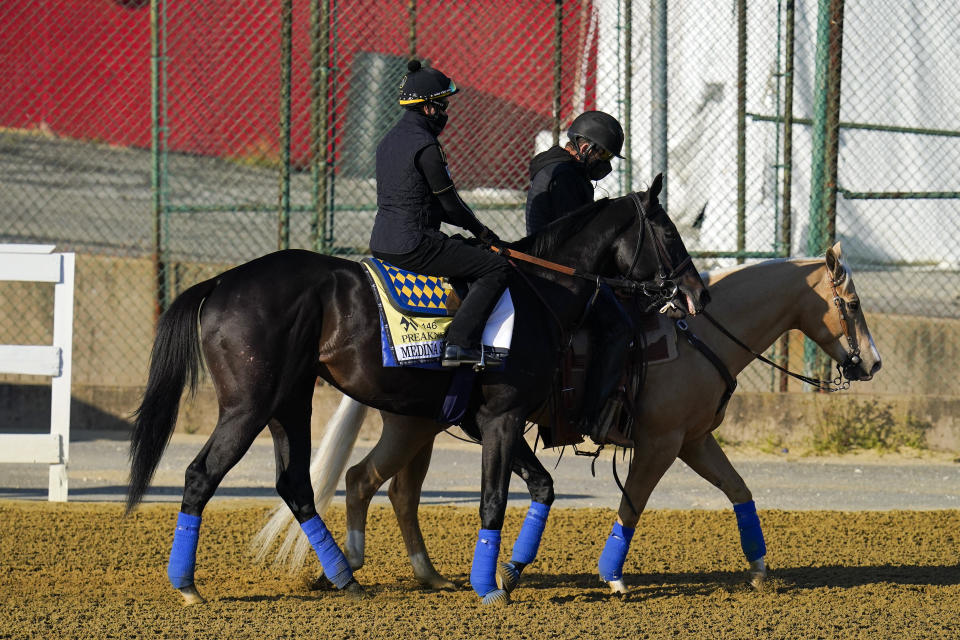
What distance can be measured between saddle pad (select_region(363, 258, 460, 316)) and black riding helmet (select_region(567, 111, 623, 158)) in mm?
1289

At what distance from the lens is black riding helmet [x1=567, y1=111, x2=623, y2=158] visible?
6352 mm

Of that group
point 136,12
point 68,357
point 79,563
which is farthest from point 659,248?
point 136,12

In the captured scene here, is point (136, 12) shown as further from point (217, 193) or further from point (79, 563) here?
point (79, 563)

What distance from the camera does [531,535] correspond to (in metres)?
5.75

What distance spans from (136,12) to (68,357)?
677 centimetres

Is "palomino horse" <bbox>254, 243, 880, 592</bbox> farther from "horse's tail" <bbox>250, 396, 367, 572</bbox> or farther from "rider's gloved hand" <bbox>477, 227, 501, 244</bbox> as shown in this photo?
"rider's gloved hand" <bbox>477, 227, 501, 244</bbox>

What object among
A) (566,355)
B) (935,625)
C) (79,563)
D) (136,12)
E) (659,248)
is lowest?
(79,563)

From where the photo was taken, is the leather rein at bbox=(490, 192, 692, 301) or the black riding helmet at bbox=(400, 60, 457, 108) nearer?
the black riding helmet at bbox=(400, 60, 457, 108)

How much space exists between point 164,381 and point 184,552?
0.79m

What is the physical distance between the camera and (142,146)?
1417cm

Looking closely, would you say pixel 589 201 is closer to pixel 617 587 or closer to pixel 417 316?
pixel 417 316

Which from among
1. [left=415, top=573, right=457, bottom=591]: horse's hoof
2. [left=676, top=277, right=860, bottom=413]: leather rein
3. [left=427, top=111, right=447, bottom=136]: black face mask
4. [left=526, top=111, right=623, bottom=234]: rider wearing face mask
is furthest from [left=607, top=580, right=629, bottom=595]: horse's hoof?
[left=427, top=111, right=447, bottom=136]: black face mask

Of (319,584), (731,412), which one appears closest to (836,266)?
(319,584)

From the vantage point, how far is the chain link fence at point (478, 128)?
10.6m
